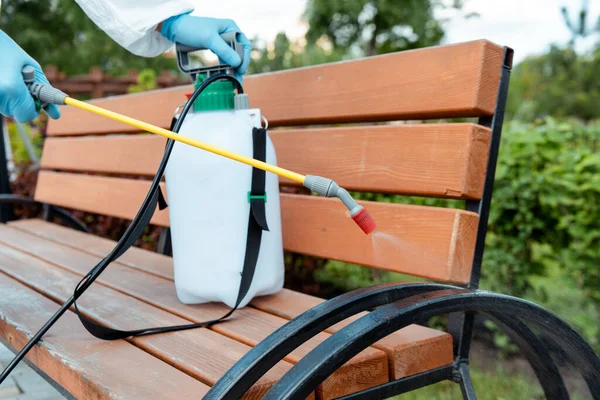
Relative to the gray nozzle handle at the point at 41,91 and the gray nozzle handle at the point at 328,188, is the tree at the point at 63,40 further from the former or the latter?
the gray nozzle handle at the point at 328,188

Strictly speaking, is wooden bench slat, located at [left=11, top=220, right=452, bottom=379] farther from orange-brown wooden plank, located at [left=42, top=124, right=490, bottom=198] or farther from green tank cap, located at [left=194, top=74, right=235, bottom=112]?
green tank cap, located at [left=194, top=74, right=235, bottom=112]

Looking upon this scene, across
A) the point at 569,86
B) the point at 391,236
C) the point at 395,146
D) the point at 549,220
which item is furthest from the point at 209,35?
the point at 569,86

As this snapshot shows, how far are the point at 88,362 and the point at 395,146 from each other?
762 mm

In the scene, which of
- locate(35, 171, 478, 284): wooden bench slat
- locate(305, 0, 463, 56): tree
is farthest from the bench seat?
locate(305, 0, 463, 56): tree

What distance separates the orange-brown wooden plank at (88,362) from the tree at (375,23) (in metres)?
14.1

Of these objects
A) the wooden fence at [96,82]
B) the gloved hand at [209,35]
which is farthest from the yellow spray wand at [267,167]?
the wooden fence at [96,82]

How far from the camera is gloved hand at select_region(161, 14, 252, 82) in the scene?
138cm

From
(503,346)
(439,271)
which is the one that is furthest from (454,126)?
(503,346)

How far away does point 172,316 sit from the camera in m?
1.36

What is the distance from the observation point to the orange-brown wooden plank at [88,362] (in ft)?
3.14

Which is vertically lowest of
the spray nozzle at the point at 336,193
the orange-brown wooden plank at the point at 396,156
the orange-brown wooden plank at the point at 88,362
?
the orange-brown wooden plank at the point at 88,362

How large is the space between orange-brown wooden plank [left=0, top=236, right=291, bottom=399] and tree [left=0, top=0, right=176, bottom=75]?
16412 mm

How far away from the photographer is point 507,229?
2590mm

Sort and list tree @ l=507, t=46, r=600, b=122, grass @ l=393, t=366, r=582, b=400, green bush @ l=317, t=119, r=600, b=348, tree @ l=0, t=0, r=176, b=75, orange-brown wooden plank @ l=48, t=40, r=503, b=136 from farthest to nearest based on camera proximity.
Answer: tree @ l=507, t=46, r=600, b=122, tree @ l=0, t=0, r=176, b=75, green bush @ l=317, t=119, r=600, b=348, grass @ l=393, t=366, r=582, b=400, orange-brown wooden plank @ l=48, t=40, r=503, b=136
